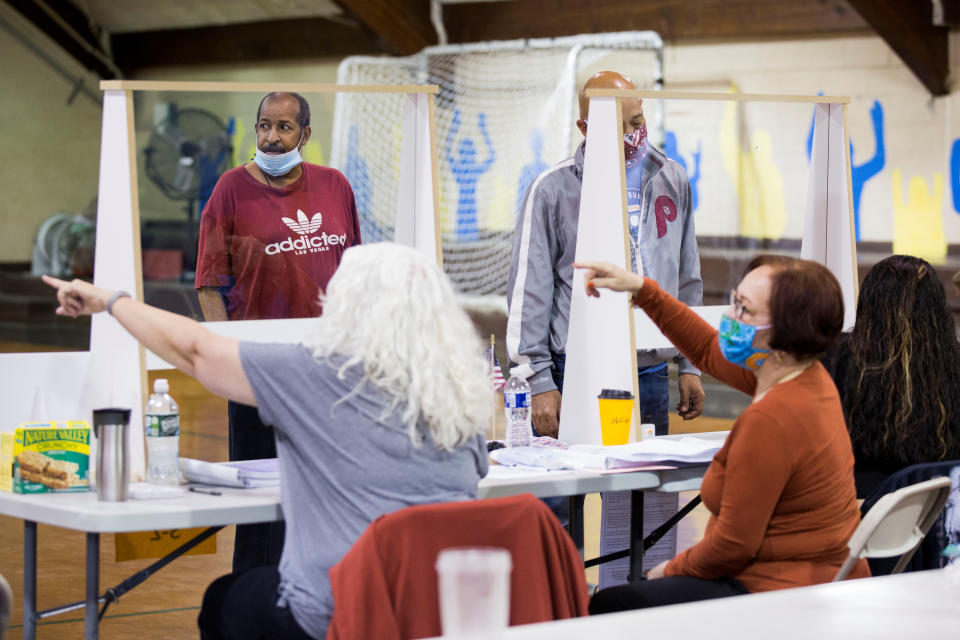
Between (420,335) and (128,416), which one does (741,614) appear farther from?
(128,416)

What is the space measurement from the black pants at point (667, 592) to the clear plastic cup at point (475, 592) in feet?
4.21

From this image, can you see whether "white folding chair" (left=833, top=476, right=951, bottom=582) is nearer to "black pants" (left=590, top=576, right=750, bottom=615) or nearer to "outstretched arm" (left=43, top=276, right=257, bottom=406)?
"black pants" (left=590, top=576, right=750, bottom=615)

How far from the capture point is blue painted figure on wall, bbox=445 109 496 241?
900 centimetres

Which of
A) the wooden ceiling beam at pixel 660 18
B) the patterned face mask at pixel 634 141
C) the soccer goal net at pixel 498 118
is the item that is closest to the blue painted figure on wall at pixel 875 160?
the wooden ceiling beam at pixel 660 18

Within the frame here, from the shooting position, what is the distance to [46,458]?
2340 millimetres

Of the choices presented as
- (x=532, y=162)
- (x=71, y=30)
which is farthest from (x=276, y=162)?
(x=71, y=30)

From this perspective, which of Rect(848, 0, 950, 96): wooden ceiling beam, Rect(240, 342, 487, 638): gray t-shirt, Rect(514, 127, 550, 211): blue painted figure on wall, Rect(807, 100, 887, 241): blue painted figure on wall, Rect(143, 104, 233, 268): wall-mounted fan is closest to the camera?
Rect(240, 342, 487, 638): gray t-shirt

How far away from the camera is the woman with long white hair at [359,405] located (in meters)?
1.96

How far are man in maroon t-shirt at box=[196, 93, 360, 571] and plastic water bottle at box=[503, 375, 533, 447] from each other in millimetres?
541

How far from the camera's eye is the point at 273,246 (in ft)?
9.12

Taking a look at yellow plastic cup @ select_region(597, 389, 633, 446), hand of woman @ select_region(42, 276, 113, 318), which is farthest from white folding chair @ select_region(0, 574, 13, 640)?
yellow plastic cup @ select_region(597, 389, 633, 446)

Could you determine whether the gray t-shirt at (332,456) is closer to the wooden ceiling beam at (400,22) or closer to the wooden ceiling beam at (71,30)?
the wooden ceiling beam at (400,22)

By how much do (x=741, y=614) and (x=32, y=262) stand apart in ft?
39.3

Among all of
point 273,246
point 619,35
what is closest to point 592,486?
point 273,246
